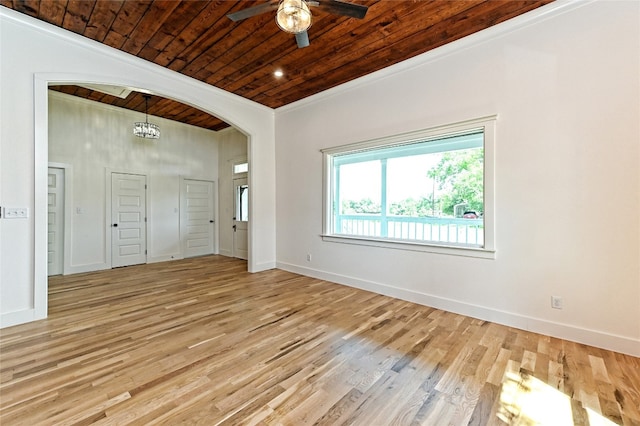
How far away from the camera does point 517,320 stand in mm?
2855

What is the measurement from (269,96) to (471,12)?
330 centimetres

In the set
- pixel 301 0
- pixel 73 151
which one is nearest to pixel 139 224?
pixel 73 151

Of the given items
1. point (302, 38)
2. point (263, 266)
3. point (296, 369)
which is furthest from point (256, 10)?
point (263, 266)

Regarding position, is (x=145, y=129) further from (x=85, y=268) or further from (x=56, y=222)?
(x=85, y=268)

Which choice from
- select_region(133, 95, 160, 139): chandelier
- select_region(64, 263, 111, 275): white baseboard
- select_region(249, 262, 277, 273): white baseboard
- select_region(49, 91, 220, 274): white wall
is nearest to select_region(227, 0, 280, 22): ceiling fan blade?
select_region(133, 95, 160, 139): chandelier

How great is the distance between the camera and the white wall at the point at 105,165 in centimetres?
517

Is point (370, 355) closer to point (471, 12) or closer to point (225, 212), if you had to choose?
point (471, 12)

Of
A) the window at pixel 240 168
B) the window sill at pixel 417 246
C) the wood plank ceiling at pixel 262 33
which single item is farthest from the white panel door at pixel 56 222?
the window sill at pixel 417 246

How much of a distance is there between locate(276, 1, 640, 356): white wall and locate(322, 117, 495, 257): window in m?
0.15

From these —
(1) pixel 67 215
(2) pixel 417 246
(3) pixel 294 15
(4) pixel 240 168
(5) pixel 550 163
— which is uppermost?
(3) pixel 294 15

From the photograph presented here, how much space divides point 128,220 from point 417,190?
600cm

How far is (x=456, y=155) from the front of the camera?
3.50 metres

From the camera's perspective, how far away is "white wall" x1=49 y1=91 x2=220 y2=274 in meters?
5.17

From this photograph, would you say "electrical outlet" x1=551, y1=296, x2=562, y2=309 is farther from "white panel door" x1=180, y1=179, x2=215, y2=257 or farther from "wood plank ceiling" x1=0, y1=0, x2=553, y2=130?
"white panel door" x1=180, y1=179, x2=215, y2=257
